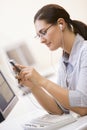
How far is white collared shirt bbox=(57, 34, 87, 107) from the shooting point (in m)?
1.18

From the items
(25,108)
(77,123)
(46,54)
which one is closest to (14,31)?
(46,54)

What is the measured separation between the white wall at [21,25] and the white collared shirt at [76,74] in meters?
1.03

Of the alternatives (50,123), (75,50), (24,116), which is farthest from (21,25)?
(50,123)

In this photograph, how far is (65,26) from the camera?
1.33 meters

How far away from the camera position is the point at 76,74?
4.20ft

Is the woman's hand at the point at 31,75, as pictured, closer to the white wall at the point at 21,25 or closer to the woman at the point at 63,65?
the woman at the point at 63,65

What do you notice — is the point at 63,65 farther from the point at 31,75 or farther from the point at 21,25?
the point at 21,25

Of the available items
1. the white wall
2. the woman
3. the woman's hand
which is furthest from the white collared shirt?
the white wall

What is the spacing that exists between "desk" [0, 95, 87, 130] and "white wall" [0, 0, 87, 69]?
64 centimetres

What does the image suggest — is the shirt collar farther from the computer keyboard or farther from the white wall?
the white wall

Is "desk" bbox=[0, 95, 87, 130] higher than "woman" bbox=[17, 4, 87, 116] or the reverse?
the reverse

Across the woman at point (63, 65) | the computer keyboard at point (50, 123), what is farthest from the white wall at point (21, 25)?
the computer keyboard at point (50, 123)

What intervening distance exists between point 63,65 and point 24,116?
379 millimetres

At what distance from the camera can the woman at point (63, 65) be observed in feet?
3.92
